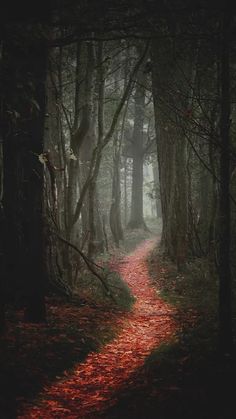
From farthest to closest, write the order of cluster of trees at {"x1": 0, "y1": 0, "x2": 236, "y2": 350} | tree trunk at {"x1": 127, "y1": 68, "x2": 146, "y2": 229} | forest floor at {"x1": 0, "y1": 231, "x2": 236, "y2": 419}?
tree trunk at {"x1": 127, "y1": 68, "x2": 146, "y2": 229} → cluster of trees at {"x1": 0, "y1": 0, "x2": 236, "y2": 350} → forest floor at {"x1": 0, "y1": 231, "x2": 236, "y2": 419}

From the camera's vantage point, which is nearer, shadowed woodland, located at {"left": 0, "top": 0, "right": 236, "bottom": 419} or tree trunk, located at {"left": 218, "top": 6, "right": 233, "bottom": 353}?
shadowed woodland, located at {"left": 0, "top": 0, "right": 236, "bottom": 419}

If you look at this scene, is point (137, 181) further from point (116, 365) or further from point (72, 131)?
point (116, 365)

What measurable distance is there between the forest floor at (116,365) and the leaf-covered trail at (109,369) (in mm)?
15

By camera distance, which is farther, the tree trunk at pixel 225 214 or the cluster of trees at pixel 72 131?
the cluster of trees at pixel 72 131

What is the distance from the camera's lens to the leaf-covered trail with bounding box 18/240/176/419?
18.2 feet

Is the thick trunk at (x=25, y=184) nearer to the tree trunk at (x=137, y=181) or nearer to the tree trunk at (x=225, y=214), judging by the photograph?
the tree trunk at (x=225, y=214)

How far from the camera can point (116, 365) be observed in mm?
7199

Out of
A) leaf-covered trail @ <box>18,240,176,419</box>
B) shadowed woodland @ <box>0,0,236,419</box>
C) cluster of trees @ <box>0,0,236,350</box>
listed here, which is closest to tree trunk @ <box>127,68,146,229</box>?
cluster of trees @ <box>0,0,236,350</box>

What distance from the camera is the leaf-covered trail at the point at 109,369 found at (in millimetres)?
5539

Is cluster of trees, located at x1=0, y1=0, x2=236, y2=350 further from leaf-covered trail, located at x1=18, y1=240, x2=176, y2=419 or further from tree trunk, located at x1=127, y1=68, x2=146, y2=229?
tree trunk, located at x1=127, y1=68, x2=146, y2=229

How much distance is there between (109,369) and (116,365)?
0.22 metres

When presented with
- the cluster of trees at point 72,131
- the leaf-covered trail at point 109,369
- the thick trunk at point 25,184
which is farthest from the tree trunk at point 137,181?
the thick trunk at point 25,184

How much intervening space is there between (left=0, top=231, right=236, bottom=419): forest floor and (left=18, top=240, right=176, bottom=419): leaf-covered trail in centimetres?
1

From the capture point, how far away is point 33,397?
571cm
